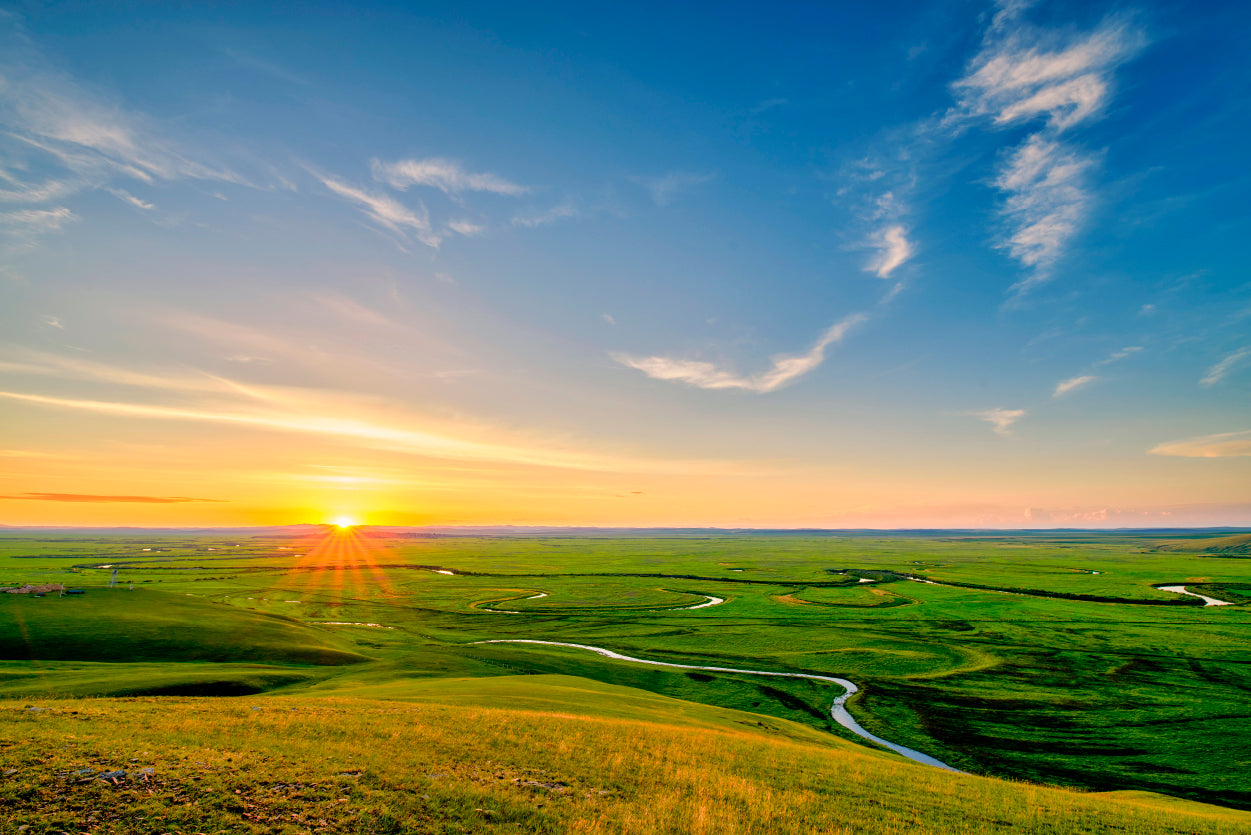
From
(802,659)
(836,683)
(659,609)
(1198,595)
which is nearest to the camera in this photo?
(836,683)

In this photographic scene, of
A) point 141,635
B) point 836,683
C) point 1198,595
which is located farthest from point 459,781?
point 1198,595

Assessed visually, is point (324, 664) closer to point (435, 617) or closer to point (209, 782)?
point (209, 782)

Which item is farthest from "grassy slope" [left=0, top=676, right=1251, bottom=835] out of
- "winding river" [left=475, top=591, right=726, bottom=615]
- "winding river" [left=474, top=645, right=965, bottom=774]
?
"winding river" [left=475, top=591, right=726, bottom=615]

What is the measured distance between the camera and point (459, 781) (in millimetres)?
16812

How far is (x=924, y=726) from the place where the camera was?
154 feet

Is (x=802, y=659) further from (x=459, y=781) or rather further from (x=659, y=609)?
(x=459, y=781)

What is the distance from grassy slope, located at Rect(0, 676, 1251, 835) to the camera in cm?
1312

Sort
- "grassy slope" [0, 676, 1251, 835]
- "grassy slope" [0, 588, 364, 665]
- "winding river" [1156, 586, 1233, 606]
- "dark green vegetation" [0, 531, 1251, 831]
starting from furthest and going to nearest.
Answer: "winding river" [1156, 586, 1233, 606], "grassy slope" [0, 588, 364, 665], "dark green vegetation" [0, 531, 1251, 831], "grassy slope" [0, 676, 1251, 835]

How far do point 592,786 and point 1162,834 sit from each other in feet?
69.2

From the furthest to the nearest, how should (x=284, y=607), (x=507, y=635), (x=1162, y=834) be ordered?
(x=284, y=607) → (x=507, y=635) → (x=1162, y=834)

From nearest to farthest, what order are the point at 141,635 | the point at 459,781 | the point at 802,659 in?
the point at 459,781 < the point at 141,635 < the point at 802,659

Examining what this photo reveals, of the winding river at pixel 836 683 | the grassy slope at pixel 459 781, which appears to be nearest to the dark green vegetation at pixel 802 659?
the winding river at pixel 836 683

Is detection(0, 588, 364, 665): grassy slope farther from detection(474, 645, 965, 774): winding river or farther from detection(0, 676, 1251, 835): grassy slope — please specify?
detection(474, 645, 965, 774): winding river

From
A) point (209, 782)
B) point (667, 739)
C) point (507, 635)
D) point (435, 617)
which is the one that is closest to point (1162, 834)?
point (667, 739)
